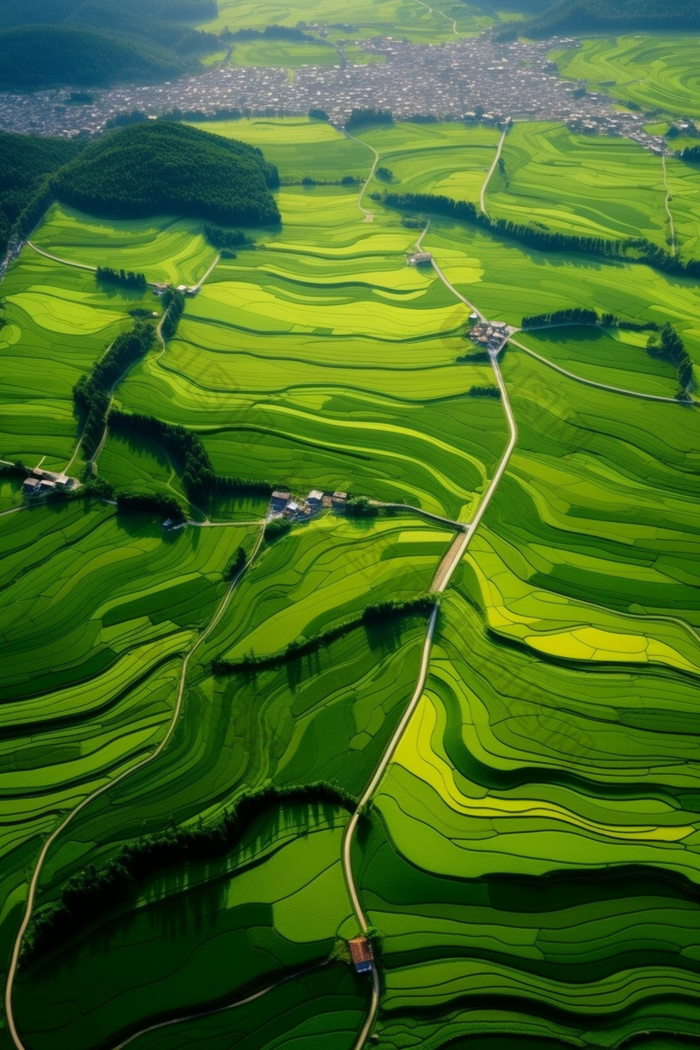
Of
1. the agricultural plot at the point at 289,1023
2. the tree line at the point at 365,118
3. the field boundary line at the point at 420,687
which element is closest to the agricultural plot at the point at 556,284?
the field boundary line at the point at 420,687

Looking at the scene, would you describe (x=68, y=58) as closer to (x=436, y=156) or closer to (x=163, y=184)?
(x=163, y=184)

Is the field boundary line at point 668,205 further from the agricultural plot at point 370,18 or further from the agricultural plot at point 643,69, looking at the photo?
the agricultural plot at point 370,18

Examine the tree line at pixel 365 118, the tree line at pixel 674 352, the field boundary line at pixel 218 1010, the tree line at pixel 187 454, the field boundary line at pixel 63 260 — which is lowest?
the field boundary line at pixel 218 1010

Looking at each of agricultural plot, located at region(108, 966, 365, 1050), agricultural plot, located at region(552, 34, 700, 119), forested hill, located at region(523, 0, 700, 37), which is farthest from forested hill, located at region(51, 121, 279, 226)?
forested hill, located at region(523, 0, 700, 37)

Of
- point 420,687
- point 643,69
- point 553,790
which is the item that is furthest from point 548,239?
point 553,790

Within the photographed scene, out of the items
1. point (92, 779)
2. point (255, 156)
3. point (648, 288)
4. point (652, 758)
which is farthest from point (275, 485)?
point (255, 156)

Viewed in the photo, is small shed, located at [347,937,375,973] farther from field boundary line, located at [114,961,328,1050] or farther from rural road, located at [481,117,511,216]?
rural road, located at [481,117,511,216]

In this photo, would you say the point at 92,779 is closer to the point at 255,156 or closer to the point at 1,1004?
the point at 1,1004
